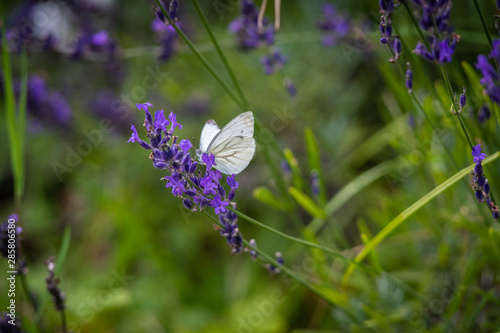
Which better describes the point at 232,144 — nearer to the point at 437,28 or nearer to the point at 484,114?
the point at 437,28

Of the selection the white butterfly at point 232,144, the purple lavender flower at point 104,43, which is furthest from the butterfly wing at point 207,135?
the purple lavender flower at point 104,43

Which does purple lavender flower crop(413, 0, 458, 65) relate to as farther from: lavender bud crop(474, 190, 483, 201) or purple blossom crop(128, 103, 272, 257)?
Result: purple blossom crop(128, 103, 272, 257)

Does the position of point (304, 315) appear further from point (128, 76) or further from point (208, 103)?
point (128, 76)

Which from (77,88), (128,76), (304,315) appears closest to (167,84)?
(128,76)

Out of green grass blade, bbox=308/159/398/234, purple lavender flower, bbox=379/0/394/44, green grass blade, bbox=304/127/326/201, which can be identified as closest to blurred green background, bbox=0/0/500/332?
green grass blade, bbox=308/159/398/234

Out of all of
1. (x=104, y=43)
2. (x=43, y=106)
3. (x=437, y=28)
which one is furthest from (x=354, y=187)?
(x=43, y=106)

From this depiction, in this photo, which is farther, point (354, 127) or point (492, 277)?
point (354, 127)
